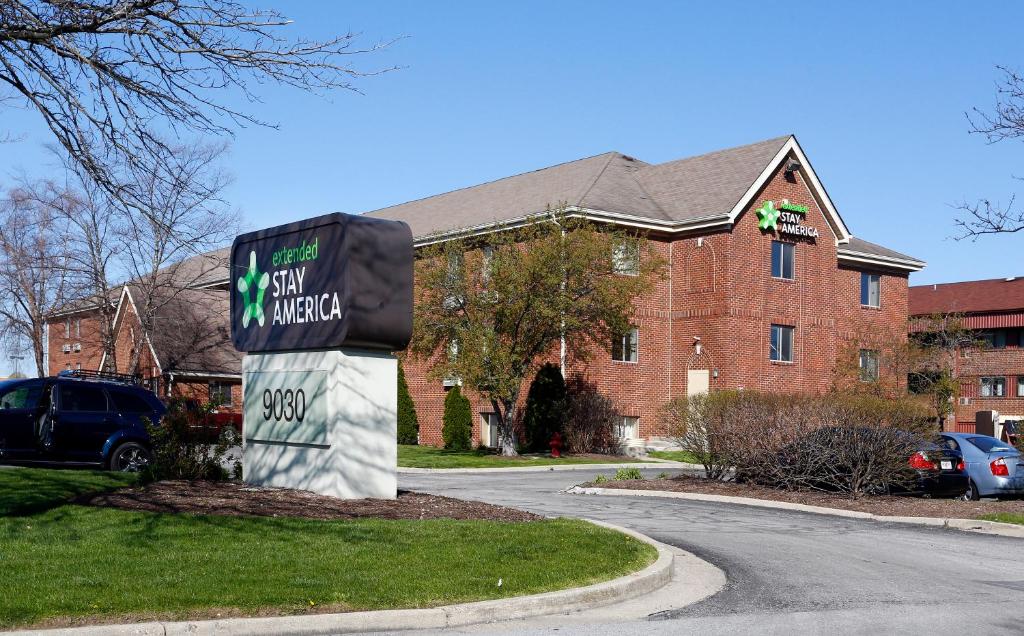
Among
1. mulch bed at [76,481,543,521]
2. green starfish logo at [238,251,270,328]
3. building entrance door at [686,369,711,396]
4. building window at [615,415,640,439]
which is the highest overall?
green starfish logo at [238,251,270,328]

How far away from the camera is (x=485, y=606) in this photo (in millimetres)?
8594

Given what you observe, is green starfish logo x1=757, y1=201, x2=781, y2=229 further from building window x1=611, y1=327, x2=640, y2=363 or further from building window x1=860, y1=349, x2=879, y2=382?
building window x1=860, y1=349, x2=879, y2=382

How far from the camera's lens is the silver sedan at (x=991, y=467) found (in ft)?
64.6

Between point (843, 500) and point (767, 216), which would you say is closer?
point (843, 500)

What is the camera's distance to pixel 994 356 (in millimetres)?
64375

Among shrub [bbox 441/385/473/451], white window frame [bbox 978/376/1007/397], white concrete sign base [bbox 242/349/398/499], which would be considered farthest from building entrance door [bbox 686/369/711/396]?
white window frame [bbox 978/376/1007/397]

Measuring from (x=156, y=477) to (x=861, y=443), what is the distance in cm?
1131

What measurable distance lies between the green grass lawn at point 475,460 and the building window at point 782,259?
401 inches

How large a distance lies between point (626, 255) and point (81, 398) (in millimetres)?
18659

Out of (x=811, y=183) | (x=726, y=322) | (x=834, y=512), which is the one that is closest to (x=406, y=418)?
(x=726, y=322)

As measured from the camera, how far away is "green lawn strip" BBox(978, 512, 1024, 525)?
15.7m

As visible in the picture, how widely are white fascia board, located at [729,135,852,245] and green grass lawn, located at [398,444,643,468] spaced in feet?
33.6

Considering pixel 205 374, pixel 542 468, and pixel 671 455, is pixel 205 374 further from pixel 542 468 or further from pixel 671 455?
pixel 542 468

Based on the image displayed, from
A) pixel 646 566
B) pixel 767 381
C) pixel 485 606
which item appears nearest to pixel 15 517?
pixel 485 606
